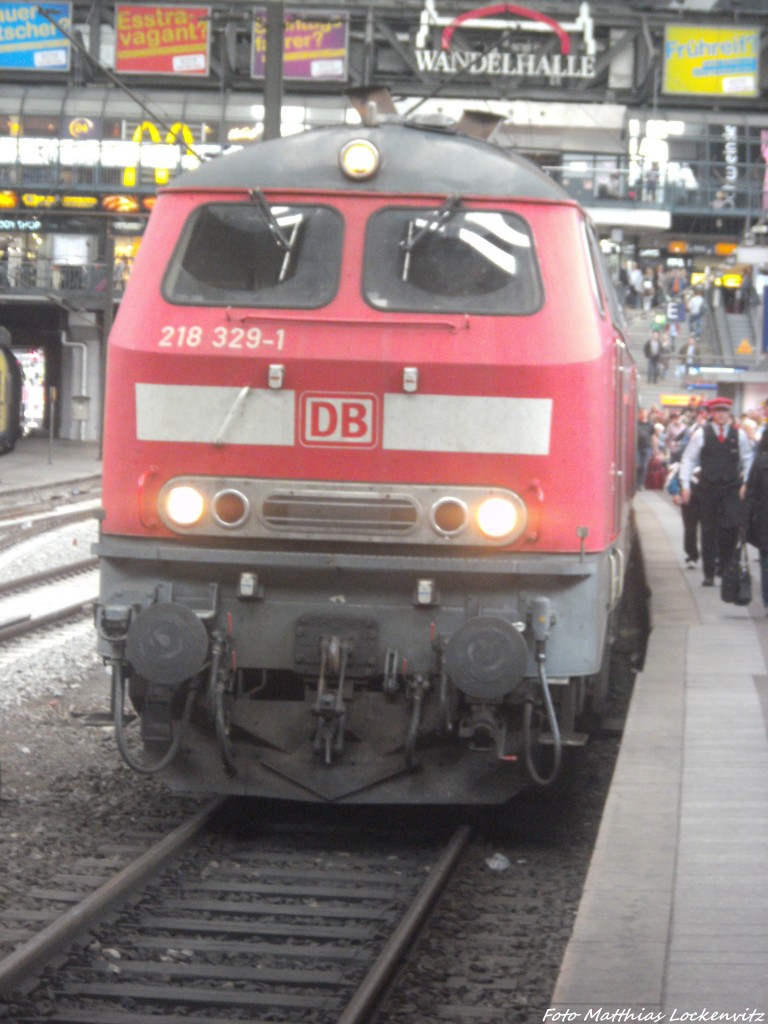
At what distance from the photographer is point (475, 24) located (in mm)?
55688

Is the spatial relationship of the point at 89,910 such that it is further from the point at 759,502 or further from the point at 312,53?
the point at 312,53

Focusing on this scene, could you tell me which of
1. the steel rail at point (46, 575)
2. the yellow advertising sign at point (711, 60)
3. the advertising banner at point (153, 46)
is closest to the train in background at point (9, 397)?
the steel rail at point (46, 575)

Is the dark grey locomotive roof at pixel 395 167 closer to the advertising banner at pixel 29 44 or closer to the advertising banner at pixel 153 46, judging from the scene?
the advertising banner at pixel 153 46

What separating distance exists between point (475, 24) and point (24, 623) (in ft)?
150

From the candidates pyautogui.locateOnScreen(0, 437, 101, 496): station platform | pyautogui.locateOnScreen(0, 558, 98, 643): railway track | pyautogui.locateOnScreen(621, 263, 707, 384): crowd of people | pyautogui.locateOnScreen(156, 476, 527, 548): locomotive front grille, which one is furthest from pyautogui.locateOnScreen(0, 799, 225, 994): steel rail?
pyautogui.locateOnScreen(621, 263, 707, 384): crowd of people

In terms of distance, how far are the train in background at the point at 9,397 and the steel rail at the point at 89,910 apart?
1.92 meters

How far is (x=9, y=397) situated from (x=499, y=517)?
10.8 ft

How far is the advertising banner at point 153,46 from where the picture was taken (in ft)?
194

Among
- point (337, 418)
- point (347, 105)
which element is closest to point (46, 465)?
point (347, 105)

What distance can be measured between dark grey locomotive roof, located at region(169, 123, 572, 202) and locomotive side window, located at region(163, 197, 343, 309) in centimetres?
13

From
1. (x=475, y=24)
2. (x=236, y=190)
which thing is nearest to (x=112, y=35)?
(x=475, y=24)

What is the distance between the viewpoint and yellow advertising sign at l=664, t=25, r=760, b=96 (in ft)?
200

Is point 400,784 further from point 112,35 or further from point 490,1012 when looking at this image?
point 112,35

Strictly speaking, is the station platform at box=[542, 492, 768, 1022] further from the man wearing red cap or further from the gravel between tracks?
the man wearing red cap
